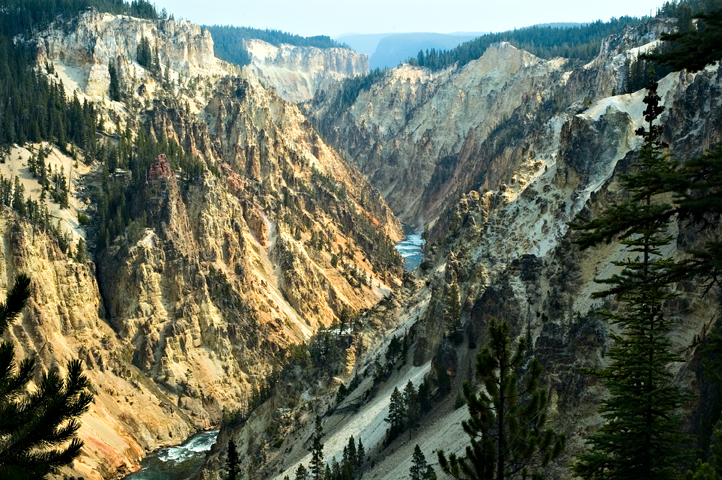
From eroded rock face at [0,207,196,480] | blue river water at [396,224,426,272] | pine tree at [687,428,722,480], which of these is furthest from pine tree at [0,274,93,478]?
blue river water at [396,224,426,272]

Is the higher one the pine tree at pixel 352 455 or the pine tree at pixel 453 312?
the pine tree at pixel 453 312

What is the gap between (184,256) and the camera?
11050cm

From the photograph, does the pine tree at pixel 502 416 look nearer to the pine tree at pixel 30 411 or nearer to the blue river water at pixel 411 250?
the pine tree at pixel 30 411

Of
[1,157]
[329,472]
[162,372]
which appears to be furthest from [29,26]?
[329,472]

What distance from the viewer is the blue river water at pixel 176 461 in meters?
82.5

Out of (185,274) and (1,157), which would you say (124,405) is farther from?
(1,157)

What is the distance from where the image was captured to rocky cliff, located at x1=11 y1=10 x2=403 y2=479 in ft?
307

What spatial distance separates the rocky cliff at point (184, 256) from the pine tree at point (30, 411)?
213 ft

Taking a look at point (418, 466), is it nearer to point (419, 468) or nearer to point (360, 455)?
point (419, 468)

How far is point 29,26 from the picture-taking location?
152000mm

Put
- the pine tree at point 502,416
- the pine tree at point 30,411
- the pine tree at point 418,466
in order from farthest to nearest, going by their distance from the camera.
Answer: the pine tree at point 418,466 → the pine tree at point 502,416 → the pine tree at point 30,411

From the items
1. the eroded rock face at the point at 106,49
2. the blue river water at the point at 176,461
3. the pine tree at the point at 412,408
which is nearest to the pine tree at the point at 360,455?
the pine tree at the point at 412,408

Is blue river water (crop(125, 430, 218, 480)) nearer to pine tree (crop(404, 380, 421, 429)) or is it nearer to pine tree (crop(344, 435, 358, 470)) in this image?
pine tree (crop(344, 435, 358, 470))

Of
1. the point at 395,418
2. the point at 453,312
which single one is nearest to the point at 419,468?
the point at 395,418
